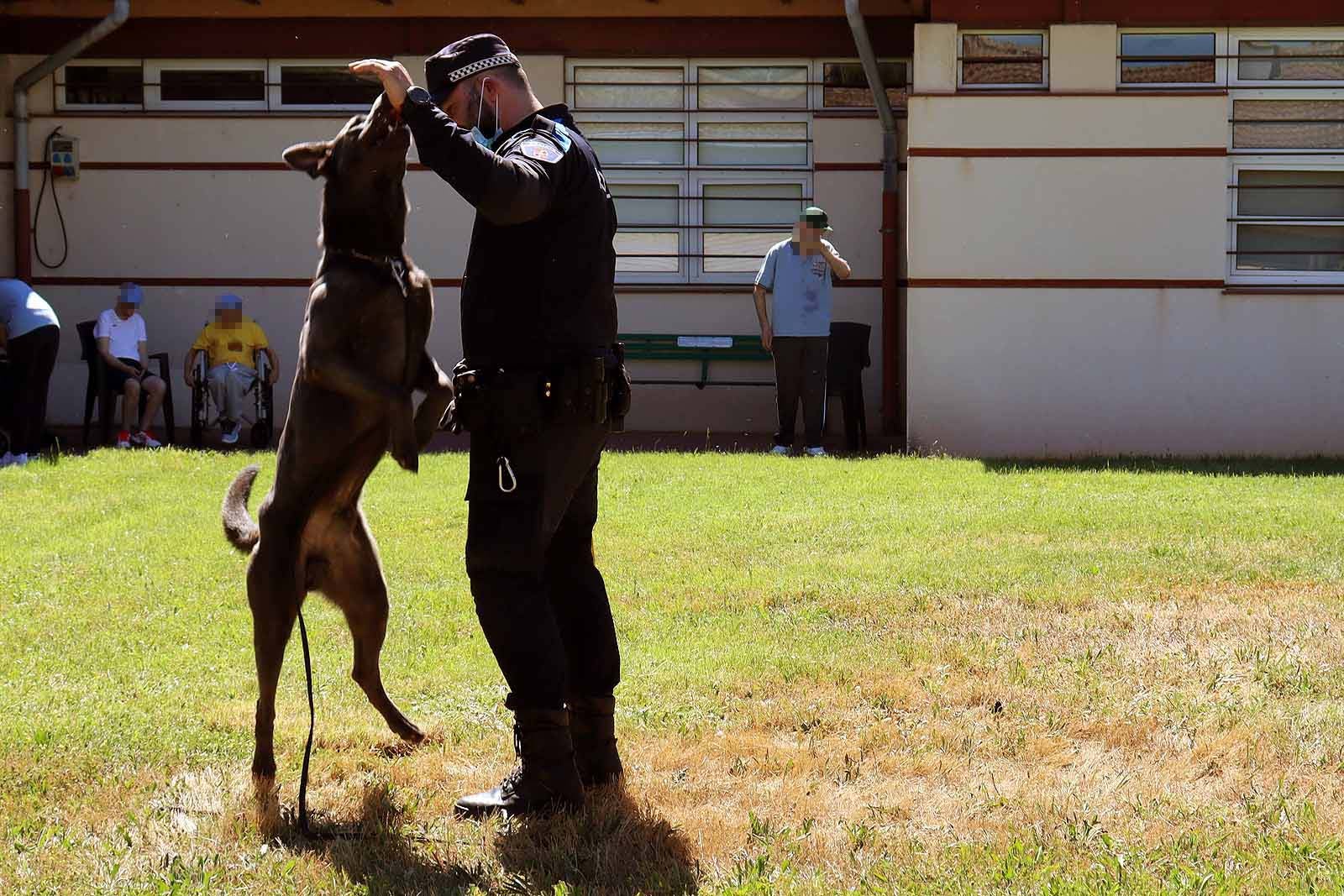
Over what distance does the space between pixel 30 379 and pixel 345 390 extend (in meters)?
8.63

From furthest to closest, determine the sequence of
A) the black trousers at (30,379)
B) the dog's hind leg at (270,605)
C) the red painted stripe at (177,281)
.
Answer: the red painted stripe at (177,281) < the black trousers at (30,379) < the dog's hind leg at (270,605)

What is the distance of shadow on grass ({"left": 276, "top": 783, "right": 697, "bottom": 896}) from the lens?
3.71m

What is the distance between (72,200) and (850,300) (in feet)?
26.0

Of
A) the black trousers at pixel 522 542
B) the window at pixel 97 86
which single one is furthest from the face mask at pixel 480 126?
the window at pixel 97 86

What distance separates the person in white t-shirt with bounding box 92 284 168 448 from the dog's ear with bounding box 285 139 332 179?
967 cm

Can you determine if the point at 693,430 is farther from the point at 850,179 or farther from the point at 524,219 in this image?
the point at 524,219

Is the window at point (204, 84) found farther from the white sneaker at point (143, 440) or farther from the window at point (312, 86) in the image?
the white sneaker at point (143, 440)

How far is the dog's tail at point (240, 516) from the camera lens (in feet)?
15.2

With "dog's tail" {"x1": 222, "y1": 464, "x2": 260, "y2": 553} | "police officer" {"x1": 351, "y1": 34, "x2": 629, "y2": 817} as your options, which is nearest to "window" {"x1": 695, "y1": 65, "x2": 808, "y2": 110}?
"dog's tail" {"x1": 222, "y1": 464, "x2": 260, "y2": 553}

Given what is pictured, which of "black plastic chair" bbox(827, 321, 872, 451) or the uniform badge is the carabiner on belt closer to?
Result: the uniform badge

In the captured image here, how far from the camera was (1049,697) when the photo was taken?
5297 millimetres

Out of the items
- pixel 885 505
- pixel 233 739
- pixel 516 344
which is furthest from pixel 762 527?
pixel 516 344

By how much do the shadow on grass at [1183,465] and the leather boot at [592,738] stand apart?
301 inches

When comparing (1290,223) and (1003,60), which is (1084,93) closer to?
(1003,60)
